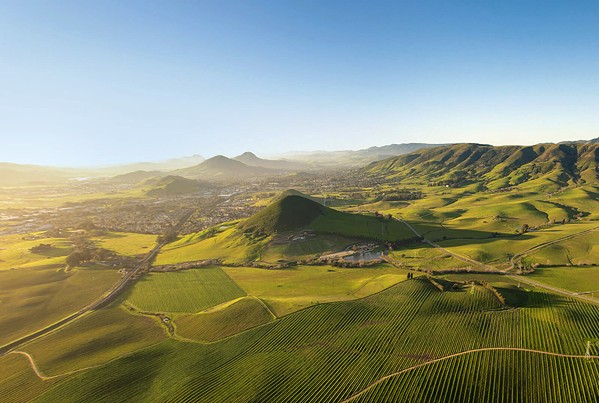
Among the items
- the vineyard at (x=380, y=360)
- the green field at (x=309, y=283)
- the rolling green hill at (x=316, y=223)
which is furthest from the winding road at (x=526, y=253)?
the green field at (x=309, y=283)

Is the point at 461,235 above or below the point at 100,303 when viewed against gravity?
above

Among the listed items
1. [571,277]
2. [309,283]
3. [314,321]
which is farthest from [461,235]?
[314,321]

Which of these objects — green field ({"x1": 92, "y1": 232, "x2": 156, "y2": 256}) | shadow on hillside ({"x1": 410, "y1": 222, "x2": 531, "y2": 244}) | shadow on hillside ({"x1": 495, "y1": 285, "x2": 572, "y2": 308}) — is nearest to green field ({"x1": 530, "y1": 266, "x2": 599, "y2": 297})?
shadow on hillside ({"x1": 495, "y1": 285, "x2": 572, "y2": 308})

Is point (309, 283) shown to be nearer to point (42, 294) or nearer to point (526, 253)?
point (42, 294)

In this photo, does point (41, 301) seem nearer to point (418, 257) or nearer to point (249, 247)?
point (249, 247)

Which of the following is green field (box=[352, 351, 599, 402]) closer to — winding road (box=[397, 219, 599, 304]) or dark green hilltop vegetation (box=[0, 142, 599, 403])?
dark green hilltop vegetation (box=[0, 142, 599, 403])

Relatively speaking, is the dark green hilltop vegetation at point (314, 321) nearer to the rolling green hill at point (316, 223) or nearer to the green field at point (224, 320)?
the green field at point (224, 320)
